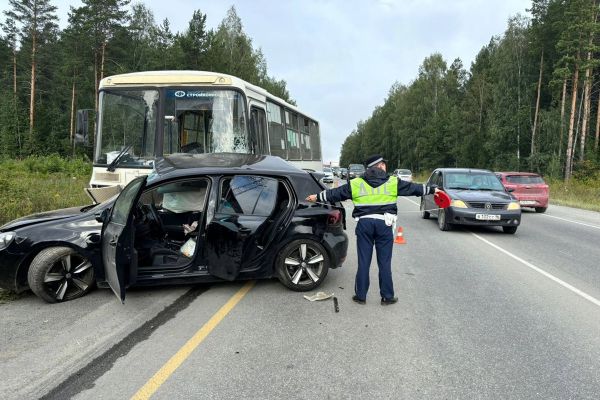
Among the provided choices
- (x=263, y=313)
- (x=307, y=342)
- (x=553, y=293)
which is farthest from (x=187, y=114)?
(x=553, y=293)

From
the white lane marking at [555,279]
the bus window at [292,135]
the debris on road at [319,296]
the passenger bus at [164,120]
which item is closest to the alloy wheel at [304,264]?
the debris on road at [319,296]

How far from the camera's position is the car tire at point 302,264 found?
19.2 feet

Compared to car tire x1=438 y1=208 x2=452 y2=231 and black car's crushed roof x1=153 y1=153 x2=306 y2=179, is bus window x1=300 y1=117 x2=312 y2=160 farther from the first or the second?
black car's crushed roof x1=153 y1=153 x2=306 y2=179

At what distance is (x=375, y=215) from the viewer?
17.5ft

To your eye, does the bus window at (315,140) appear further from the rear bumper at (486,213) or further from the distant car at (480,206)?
the rear bumper at (486,213)

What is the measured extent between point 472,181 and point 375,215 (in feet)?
27.2

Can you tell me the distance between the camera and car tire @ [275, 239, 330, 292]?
5848 millimetres

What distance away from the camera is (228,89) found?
902cm

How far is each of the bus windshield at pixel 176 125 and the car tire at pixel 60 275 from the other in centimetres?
371

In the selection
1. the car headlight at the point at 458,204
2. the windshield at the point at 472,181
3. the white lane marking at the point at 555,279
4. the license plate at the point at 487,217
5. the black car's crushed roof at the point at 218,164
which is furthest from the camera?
the windshield at the point at 472,181

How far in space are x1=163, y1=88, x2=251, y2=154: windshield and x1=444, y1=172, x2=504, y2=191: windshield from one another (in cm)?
620

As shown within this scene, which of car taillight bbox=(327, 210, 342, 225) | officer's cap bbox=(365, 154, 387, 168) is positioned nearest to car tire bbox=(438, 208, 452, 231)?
car taillight bbox=(327, 210, 342, 225)

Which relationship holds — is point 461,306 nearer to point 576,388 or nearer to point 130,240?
point 576,388

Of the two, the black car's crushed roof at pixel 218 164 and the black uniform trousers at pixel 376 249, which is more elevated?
the black car's crushed roof at pixel 218 164
